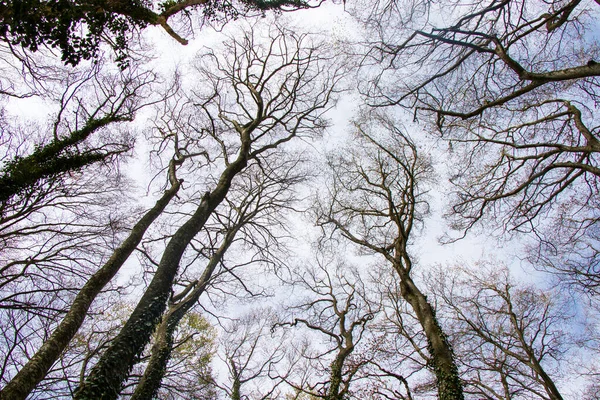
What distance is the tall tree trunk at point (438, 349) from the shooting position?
20.5ft

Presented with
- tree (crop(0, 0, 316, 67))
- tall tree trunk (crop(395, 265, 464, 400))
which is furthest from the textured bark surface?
tall tree trunk (crop(395, 265, 464, 400))

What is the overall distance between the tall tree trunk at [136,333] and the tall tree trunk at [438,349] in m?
5.54

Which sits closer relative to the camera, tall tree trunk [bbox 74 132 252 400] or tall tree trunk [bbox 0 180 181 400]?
tall tree trunk [bbox 0 180 181 400]

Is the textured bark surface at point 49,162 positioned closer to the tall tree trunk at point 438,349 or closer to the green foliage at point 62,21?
the green foliage at point 62,21

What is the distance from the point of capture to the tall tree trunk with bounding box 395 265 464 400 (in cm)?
625

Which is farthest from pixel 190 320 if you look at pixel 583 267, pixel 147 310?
pixel 583 267

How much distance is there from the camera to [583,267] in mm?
7160

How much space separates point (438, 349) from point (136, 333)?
6.03m

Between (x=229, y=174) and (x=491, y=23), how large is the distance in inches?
243

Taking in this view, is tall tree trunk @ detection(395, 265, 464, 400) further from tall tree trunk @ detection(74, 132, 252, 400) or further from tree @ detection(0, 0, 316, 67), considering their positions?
tree @ detection(0, 0, 316, 67)

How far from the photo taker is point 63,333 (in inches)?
173

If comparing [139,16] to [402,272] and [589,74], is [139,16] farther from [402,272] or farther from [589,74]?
[402,272]

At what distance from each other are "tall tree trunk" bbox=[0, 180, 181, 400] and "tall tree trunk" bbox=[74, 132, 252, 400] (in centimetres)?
60

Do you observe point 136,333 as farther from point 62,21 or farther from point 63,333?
point 62,21
